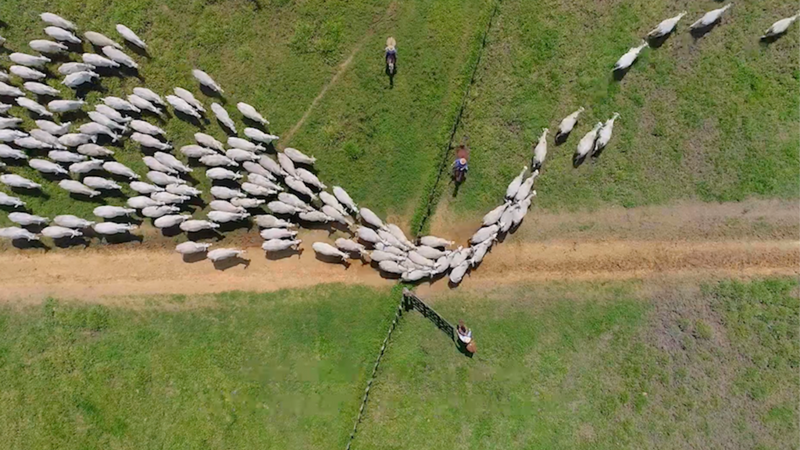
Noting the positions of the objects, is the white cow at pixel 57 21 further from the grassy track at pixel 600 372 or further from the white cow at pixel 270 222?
the grassy track at pixel 600 372

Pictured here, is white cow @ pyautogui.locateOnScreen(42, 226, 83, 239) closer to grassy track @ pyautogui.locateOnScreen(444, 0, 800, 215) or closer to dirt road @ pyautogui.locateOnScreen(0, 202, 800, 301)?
dirt road @ pyautogui.locateOnScreen(0, 202, 800, 301)

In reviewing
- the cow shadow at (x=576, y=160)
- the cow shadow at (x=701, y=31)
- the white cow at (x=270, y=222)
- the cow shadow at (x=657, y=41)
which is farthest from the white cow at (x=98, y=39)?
the cow shadow at (x=701, y=31)

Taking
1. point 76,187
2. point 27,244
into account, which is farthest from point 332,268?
point 27,244

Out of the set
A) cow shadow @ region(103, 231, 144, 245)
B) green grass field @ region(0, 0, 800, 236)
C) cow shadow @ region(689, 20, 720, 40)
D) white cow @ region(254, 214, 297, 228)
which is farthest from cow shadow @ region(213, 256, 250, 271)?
cow shadow @ region(689, 20, 720, 40)

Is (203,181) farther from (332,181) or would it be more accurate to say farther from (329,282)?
(329,282)

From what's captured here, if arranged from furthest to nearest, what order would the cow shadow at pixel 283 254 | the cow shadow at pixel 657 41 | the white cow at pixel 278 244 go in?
the cow shadow at pixel 283 254 → the cow shadow at pixel 657 41 → the white cow at pixel 278 244
